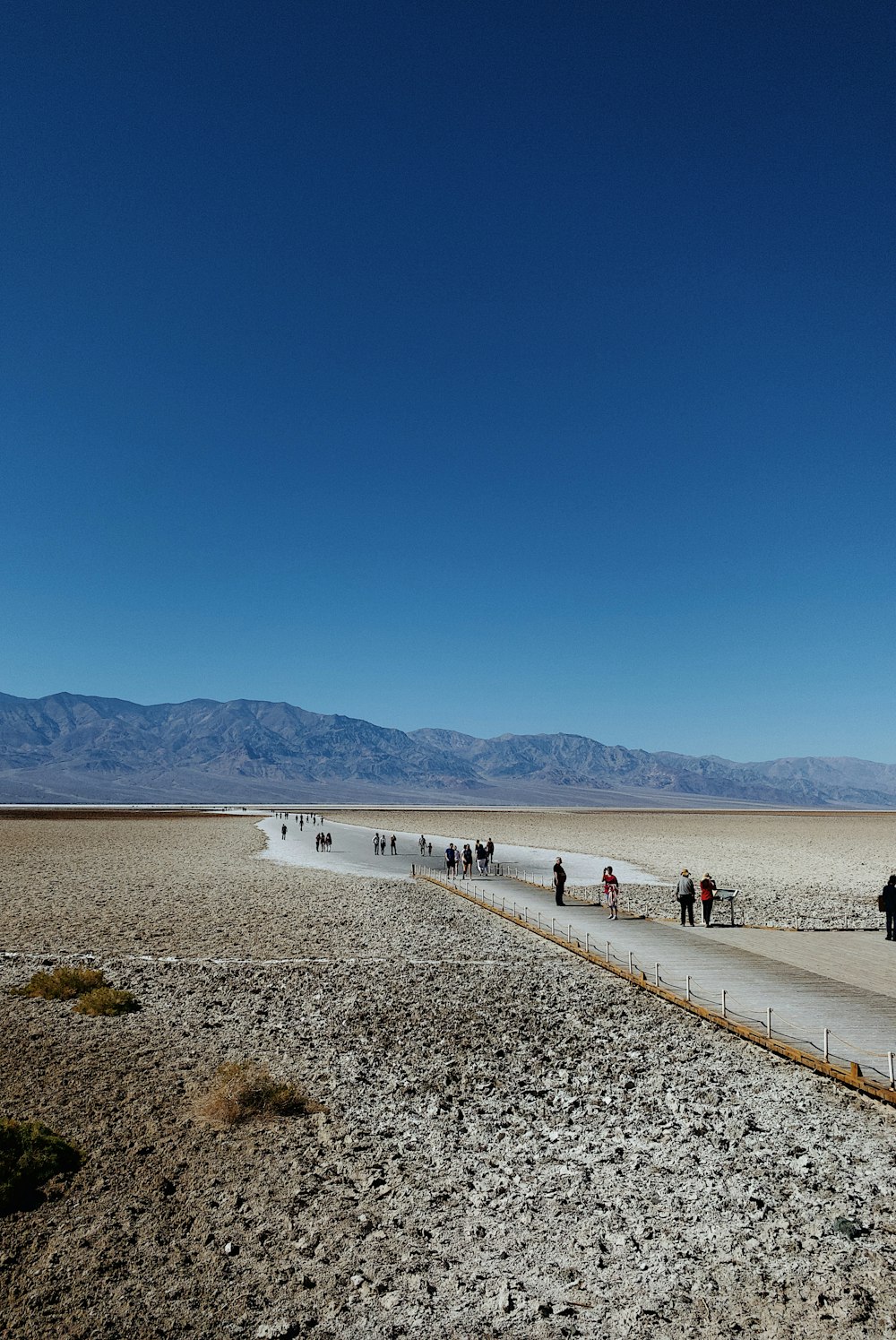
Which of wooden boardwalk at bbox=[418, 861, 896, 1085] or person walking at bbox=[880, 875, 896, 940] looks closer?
wooden boardwalk at bbox=[418, 861, 896, 1085]

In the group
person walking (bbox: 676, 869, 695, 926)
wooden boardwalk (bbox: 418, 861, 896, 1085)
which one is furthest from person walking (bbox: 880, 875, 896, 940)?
person walking (bbox: 676, 869, 695, 926)

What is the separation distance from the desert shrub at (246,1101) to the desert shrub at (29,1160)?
1743 mm

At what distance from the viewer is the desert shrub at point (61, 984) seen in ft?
54.2

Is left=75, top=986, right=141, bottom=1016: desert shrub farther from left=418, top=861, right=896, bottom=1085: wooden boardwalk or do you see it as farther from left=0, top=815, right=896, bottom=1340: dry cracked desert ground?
left=418, top=861, right=896, bottom=1085: wooden boardwalk

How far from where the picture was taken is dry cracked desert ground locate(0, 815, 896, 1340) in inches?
275

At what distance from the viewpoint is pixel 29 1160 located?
899 cm

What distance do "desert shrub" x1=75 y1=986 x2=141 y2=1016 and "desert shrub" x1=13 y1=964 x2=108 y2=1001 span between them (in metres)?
0.81

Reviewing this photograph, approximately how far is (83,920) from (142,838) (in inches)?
1670

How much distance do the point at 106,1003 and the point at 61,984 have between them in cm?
203

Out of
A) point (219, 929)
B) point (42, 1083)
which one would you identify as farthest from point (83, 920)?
point (42, 1083)

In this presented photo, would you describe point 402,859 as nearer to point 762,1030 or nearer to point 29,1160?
point 762,1030

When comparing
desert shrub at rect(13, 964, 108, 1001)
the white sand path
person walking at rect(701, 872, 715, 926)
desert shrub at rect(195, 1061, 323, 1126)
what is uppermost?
person walking at rect(701, 872, 715, 926)

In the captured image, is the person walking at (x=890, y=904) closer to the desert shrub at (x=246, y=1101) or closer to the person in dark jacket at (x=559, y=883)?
the person in dark jacket at (x=559, y=883)

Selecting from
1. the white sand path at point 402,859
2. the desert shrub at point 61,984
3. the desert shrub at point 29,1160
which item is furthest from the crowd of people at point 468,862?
the desert shrub at point 29,1160
